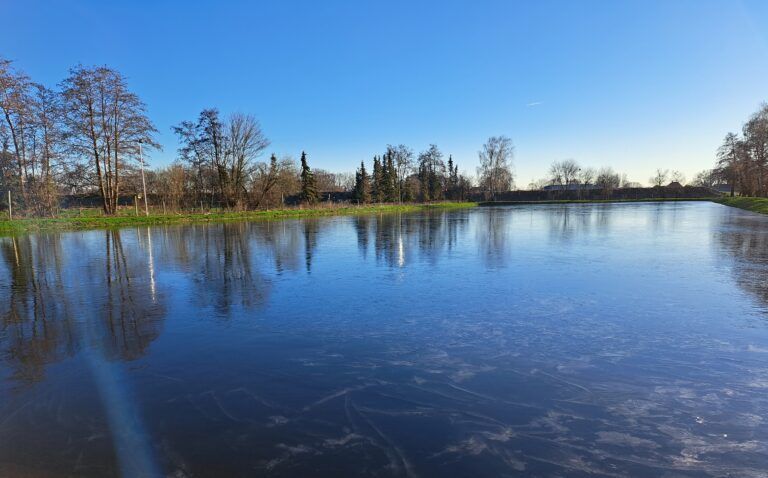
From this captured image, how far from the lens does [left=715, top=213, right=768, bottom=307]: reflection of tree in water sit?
338 inches

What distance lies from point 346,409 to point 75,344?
4.29 meters

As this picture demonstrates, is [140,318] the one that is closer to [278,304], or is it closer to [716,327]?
[278,304]

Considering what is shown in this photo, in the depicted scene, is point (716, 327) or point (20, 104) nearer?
Answer: point (716, 327)

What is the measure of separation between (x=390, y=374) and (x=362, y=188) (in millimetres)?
55623

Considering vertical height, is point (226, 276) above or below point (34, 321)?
above

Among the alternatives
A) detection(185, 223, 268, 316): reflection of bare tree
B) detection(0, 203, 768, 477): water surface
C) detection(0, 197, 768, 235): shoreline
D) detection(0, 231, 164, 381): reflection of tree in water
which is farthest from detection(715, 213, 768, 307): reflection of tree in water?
detection(0, 197, 768, 235): shoreline

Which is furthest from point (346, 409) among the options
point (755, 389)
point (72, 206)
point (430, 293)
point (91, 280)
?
point (72, 206)

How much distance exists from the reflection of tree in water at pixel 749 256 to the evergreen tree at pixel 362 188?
1708 inches

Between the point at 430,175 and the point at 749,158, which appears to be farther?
the point at 430,175

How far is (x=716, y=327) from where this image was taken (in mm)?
6098

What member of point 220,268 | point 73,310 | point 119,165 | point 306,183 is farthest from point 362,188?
point 73,310

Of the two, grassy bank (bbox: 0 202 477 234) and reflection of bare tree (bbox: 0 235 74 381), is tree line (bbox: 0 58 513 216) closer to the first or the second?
grassy bank (bbox: 0 202 477 234)

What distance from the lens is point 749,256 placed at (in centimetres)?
1217

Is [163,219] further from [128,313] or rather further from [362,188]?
[362,188]
